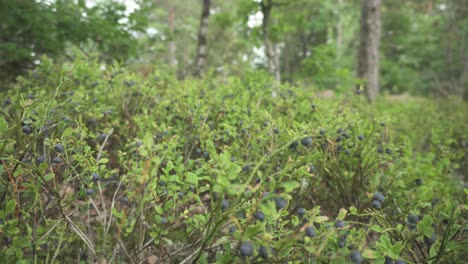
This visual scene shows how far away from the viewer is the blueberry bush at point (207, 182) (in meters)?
1.15

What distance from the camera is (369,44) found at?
604 cm

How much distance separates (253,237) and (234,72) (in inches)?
587

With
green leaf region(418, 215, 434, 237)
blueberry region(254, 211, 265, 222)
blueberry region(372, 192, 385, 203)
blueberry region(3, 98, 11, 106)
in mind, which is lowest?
green leaf region(418, 215, 434, 237)

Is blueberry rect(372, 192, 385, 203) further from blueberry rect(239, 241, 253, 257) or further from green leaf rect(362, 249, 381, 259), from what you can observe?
blueberry rect(239, 241, 253, 257)

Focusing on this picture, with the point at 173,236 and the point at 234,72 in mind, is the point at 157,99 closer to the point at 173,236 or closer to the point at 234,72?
the point at 173,236

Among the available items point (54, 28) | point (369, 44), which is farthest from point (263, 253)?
point (369, 44)

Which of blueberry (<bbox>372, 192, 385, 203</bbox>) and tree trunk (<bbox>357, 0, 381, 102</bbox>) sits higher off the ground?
tree trunk (<bbox>357, 0, 381, 102</bbox>)

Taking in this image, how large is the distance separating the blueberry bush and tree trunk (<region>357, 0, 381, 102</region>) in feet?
10.5

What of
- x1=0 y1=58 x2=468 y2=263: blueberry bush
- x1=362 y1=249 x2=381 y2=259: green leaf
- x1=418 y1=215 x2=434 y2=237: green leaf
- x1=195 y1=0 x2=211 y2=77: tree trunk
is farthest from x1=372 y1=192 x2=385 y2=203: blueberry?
x1=195 y1=0 x2=211 y2=77: tree trunk

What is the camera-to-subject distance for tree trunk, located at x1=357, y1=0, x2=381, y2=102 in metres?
5.85

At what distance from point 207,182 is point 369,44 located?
5218 millimetres

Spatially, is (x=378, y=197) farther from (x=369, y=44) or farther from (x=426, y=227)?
(x=369, y=44)

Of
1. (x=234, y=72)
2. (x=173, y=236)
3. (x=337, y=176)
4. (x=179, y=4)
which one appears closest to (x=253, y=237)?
(x=173, y=236)

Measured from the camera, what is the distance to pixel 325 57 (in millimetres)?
6840
